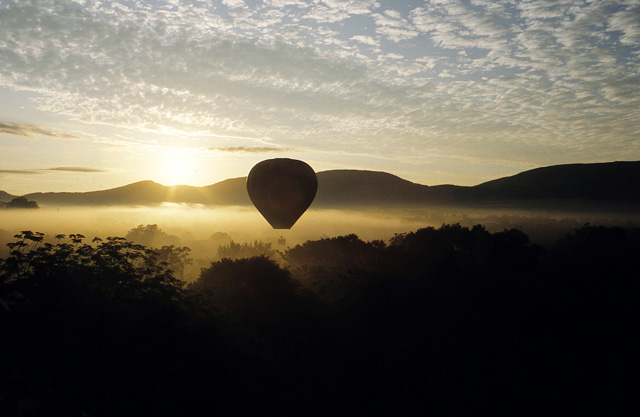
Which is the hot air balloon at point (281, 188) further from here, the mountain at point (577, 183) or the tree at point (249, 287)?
the mountain at point (577, 183)

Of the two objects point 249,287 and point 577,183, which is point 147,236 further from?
point 577,183

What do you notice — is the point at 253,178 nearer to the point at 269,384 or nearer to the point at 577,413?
the point at 269,384

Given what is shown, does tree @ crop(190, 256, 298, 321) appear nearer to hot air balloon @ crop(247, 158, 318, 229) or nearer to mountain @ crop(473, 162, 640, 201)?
hot air balloon @ crop(247, 158, 318, 229)

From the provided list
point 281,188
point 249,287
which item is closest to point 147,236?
point 281,188

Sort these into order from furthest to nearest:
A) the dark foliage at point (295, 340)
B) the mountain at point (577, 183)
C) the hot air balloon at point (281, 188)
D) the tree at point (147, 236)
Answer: the mountain at point (577, 183) < the tree at point (147, 236) < the hot air balloon at point (281, 188) < the dark foliage at point (295, 340)

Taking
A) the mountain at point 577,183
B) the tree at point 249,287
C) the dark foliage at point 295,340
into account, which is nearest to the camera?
the dark foliage at point 295,340

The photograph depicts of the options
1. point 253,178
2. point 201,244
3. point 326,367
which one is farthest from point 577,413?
point 201,244

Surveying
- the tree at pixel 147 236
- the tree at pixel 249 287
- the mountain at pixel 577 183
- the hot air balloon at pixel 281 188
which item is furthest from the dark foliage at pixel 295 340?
the mountain at pixel 577 183
